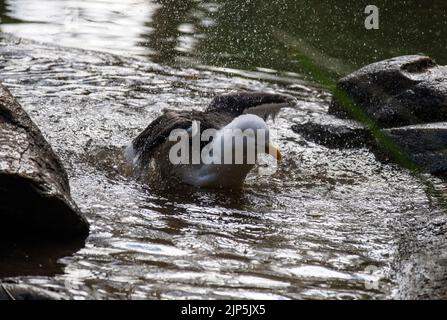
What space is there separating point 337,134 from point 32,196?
3.94 metres

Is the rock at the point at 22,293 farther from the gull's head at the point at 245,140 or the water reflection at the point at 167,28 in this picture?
the water reflection at the point at 167,28

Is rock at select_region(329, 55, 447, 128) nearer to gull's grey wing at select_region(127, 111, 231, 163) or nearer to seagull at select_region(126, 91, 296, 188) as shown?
gull's grey wing at select_region(127, 111, 231, 163)

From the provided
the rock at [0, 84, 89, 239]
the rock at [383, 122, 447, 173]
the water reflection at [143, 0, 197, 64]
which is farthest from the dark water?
the rock at [383, 122, 447, 173]

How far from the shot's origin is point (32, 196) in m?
4.82

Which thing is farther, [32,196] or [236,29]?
[236,29]

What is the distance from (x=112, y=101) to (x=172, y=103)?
0.60m

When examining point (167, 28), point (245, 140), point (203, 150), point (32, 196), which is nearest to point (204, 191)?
point (203, 150)

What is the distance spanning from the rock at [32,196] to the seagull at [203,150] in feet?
5.19

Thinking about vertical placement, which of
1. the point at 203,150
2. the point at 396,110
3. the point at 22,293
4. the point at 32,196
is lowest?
the point at 22,293

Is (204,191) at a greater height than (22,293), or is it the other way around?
(204,191)

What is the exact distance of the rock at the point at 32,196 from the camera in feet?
15.8

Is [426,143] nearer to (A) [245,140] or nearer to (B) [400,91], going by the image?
(B) [400,91]

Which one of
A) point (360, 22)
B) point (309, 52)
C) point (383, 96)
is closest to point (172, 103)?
point (383, 96)

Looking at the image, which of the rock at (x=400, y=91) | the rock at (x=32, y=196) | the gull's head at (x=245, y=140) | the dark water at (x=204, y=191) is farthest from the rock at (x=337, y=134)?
the rock at (x=32, y=196)
